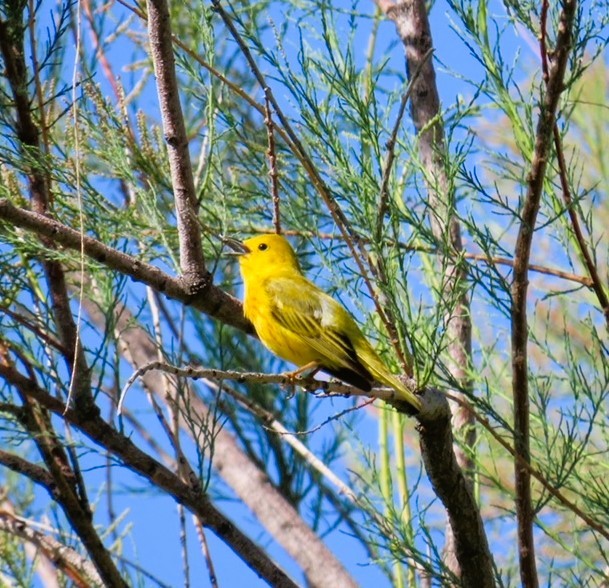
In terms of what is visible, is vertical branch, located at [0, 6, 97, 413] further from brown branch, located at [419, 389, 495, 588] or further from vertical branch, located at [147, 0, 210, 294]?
brown branch, located at [419, 389, 495, 588]

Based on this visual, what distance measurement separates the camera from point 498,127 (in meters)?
5.38

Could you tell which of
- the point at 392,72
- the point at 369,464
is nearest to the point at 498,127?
the point at 392,72

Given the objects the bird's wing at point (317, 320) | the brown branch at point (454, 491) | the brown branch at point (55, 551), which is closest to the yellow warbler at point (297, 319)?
the bird's wing at point (317, 320)

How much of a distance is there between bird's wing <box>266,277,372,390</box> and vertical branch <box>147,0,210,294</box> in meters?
0.52

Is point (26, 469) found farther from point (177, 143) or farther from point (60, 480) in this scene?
point (177, 143)

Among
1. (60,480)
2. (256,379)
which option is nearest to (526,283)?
(256,379)

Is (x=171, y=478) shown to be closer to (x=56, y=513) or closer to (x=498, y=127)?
(x=56, y=513)

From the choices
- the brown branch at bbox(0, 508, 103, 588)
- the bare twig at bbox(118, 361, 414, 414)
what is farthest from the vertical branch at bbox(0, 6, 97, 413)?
the bare twig at bbox(118, 361, 414, 414)

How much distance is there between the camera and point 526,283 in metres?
2.48

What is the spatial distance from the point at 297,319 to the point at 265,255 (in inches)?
14.6

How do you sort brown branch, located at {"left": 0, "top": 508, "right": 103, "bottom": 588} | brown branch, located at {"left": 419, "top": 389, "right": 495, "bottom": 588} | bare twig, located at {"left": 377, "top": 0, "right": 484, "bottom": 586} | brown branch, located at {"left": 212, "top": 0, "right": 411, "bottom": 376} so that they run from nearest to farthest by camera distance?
brown branch, located at {"left": 212, "top": 0, "right": 411, "bottom": 376}
brown branch, located at {"left": 419, "top": 389, "right": 495, "bottom": 588}
brown branch, located at {"left": 0, "top": 508, "right": 103, "bottom": 588}
bare twig, located at {"left": 377, "top": 0, "right": 484, "bottom": 586}

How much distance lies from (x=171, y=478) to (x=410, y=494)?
64 cm

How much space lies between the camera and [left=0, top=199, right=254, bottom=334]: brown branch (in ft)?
7.21

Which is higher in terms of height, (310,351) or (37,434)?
(310,351)
